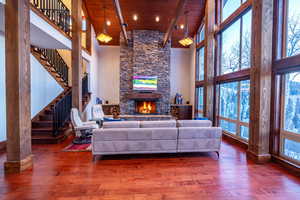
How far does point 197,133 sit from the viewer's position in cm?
354

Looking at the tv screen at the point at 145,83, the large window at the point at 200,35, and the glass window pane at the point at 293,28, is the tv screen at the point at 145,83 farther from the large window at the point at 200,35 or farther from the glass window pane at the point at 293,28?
the glass window pane at the point at 293,28

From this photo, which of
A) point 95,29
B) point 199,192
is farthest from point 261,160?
point 95,29

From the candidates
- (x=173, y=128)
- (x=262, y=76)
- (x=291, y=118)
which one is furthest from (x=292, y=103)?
(x=173, y=128)

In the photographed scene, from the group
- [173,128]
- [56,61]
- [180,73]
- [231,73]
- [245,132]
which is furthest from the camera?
[180,73]

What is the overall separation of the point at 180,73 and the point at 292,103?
22.1 ft

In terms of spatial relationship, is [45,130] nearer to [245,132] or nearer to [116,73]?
[116,73]

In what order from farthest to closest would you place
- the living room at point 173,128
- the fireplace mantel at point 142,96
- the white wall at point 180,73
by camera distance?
the white wall at point 180,73
the fireplace mantel at point 142,96
the living room at point 173,128

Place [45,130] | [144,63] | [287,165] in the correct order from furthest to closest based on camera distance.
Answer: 1. [144,63]
2. [45,130]
3. [287,165]

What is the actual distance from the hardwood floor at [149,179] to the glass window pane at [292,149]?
1.05ft

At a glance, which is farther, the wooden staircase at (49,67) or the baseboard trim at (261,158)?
the wooden staircase at (49,67)

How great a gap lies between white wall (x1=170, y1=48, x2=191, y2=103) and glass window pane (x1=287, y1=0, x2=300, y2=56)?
6458mm

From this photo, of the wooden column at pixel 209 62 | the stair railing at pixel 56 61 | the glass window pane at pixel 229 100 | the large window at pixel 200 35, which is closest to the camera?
the glass window pane at pixel 229 100

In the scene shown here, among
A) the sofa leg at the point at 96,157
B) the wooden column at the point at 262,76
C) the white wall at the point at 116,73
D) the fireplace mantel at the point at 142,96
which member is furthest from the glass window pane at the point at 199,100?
the sofa leg at the point at 96,157

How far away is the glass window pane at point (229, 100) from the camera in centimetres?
500
